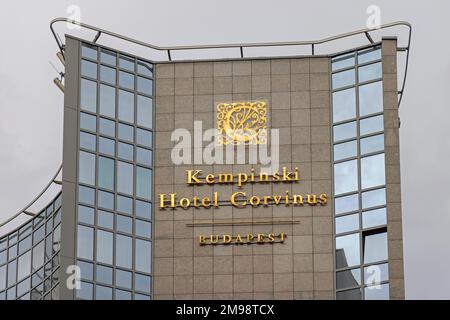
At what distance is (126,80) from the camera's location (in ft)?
281

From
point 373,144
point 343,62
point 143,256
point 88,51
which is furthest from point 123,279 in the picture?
point 343,62

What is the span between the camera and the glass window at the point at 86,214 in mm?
81562

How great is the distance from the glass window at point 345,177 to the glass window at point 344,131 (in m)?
1.47

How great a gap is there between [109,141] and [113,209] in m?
3.92

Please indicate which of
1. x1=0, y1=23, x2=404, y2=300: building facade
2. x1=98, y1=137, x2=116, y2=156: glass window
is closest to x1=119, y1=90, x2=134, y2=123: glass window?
x1=0, y1=23, x2=404, y2=300: building facade

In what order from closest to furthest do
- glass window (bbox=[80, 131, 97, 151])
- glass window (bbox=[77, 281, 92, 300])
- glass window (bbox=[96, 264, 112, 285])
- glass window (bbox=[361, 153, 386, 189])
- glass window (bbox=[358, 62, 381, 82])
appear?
glass window (bbox=[77, 281, 92, 300]) < glass window (bbox=[96, 264, 112, 285]) < glass window (bbox=[361, 153, 386, 189]) < glass window (bbox=[80, 131, 97, 151]) < glass window (bbox=[358, 62, 381, 82])

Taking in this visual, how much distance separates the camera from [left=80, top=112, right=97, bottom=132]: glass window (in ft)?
274

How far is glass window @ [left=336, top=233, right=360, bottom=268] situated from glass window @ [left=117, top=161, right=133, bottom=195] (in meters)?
11.9

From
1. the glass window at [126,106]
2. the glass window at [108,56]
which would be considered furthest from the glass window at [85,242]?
the glass window at [108,56]

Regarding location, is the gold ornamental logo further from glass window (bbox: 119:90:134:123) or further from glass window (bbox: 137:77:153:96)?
glass window (bbox: 119:90:134:123)

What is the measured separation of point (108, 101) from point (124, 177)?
4395 millimetres

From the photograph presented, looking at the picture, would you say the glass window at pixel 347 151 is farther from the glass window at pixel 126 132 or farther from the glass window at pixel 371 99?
the glass window at pixel 126 132
